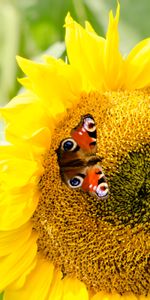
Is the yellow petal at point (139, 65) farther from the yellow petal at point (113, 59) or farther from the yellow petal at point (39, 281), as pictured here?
the yellow petal at point (39, 281)

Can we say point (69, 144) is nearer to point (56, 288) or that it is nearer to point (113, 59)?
point (113, 59)

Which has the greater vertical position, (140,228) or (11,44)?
(11,44)

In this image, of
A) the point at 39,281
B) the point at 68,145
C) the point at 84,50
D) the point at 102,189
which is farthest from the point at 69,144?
the point at 39,281

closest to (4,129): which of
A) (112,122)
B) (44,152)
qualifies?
(44,152)

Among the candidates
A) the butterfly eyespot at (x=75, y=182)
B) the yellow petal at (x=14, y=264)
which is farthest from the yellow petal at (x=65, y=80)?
the yellow petal at (x=14, y=264)

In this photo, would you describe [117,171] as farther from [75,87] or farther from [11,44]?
[11,44]
